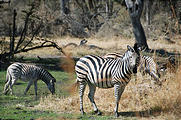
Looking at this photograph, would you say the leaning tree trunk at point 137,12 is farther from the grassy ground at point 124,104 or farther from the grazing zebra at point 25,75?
the grassy ground at point 124,104

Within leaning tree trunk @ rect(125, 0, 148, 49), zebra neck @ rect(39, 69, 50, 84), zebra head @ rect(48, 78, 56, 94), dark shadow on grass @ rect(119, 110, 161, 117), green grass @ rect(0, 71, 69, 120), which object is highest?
leaning tree trunk @ rect(125, 0, 148, 49)

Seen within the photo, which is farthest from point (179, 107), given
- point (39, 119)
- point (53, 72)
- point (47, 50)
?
point (47, 50)

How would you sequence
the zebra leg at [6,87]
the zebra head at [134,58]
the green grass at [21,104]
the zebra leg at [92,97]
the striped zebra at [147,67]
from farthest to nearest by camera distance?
the zebra leg at [6,87] < the striped zebra at [147,67] < the zebra leg at [92,97] < the green grass at [21,104] < the zebra head at [134,58]

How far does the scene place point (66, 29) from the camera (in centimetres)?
3456

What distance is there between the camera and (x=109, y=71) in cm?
916

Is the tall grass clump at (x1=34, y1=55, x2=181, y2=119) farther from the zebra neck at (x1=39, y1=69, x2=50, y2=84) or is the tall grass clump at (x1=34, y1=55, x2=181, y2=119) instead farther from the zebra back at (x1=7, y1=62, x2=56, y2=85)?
the zebra neck at (x1=39, y1=69, x2=50, y2=84)

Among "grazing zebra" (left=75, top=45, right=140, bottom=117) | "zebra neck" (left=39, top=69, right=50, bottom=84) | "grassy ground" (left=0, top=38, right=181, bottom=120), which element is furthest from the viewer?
"zebra neck" (left=39, top=69, right=50, bottom=84)

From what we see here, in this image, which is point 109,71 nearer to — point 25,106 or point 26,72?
point 25,106

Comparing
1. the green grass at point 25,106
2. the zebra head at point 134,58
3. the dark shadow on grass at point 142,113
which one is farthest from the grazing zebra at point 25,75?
the zebra head at point 134,58

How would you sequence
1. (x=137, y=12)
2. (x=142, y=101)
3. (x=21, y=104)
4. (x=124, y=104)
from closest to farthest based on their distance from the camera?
(x=142, y=101), (x=124, y=104), (x=21, y=104), (x=137, y=12)

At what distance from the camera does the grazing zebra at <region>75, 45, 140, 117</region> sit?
343 inches

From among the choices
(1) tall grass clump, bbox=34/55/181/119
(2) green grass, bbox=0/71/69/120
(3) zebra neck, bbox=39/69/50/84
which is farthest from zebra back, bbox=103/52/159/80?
(3) zebra neck, bbox=39/69/50/84

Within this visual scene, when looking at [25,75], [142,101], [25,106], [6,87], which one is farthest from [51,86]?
[142,101]

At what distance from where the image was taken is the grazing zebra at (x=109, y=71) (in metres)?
8.70
